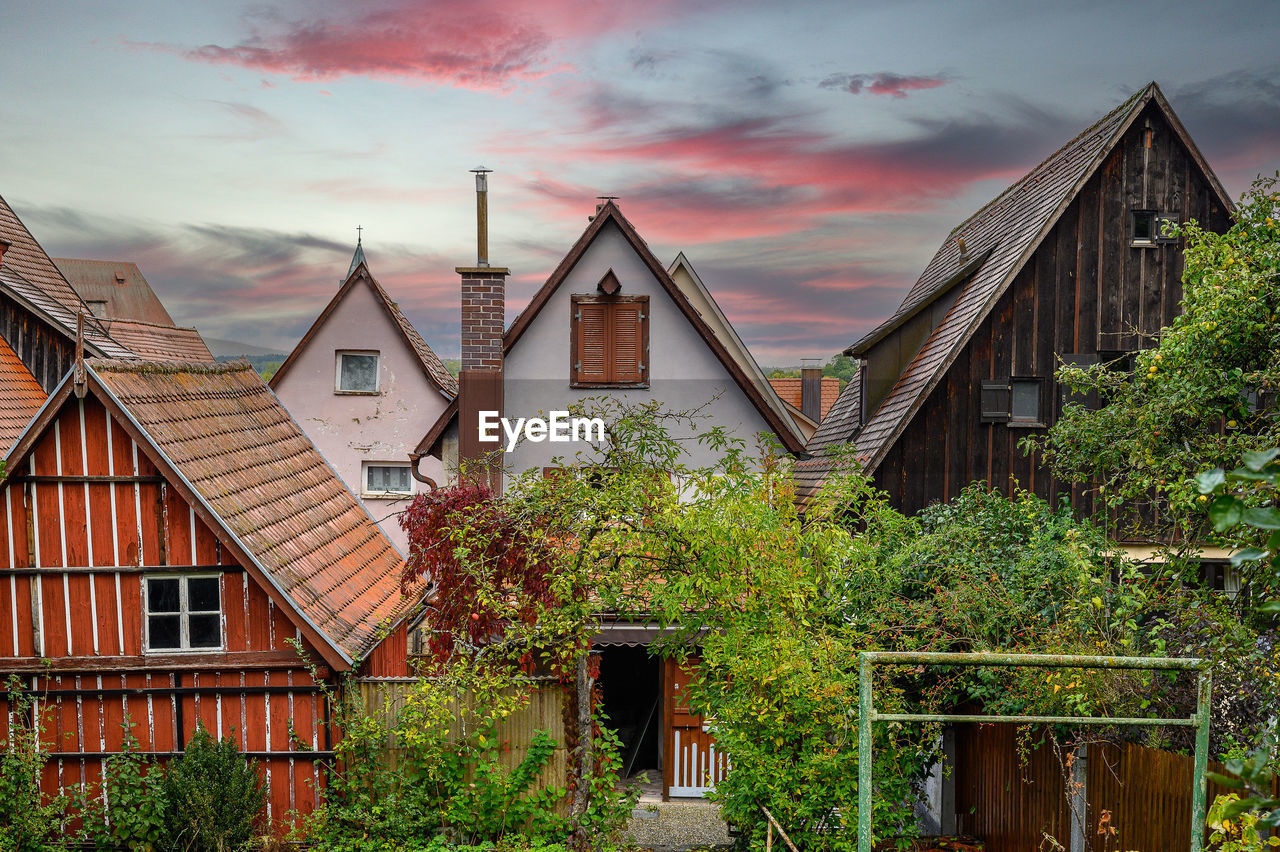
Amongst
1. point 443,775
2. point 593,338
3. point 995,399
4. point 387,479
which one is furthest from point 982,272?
point 387,479

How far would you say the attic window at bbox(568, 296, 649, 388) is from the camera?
15203 millimetres

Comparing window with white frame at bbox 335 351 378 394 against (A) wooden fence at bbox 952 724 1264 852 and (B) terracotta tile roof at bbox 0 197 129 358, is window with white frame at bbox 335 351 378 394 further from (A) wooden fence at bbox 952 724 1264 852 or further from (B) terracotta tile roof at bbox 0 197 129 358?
(A) wooden fence at bbox 952 724 1264 852

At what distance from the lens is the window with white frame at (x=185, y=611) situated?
31.0 feet

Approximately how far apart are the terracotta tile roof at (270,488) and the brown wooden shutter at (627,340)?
15.8 ft

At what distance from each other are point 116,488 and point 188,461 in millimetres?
779

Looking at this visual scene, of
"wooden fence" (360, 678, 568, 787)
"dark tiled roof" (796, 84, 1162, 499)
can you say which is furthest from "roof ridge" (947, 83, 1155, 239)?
"wooden fence" (360, 678, 568, 787)

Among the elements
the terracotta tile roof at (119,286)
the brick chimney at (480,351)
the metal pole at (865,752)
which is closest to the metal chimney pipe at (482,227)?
the brick chimney at (480,351)

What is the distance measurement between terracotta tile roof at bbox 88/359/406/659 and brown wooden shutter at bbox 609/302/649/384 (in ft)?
15.8

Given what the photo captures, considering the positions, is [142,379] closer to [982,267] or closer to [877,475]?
[877,475]

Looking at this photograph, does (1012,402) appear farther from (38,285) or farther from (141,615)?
(38,285)

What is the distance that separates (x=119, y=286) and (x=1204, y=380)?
4811 centimetres

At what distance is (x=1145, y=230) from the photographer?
13.9m

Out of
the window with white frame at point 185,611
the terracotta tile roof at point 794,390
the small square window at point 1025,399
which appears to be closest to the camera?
the window with white frame at point 185,611

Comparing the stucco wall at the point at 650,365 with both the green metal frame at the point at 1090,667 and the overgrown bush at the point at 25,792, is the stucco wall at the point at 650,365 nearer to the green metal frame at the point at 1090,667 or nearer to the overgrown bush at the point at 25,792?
the overgrown bush at the point at 25,792
